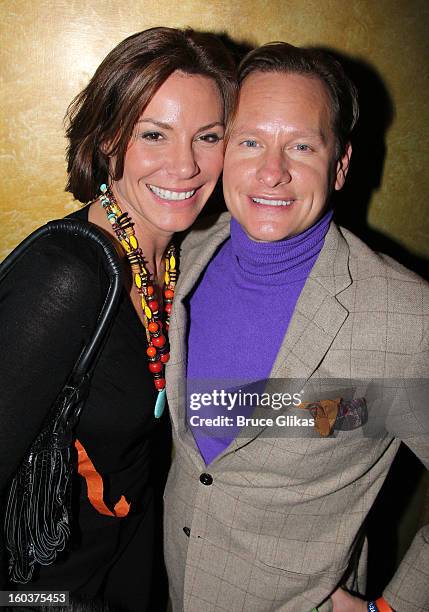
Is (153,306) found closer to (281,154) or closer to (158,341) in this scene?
(158,341)

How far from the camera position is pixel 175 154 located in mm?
1447

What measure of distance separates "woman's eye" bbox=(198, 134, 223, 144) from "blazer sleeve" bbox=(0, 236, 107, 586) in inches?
19.5

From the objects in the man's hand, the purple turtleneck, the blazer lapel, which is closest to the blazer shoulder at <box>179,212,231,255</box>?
the blazer lapel

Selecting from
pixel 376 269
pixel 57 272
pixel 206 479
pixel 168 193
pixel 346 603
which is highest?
pixel 168 193

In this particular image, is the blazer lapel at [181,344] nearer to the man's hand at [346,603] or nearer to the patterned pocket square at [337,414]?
the patterned pocket square at [337,414]

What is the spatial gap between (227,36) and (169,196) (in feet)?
2.34

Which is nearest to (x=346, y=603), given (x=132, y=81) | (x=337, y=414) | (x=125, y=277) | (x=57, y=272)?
(x=337, y=414)

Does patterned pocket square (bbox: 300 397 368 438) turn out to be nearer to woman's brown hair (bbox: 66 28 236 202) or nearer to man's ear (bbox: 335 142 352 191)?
man's ear (bbox: 335 142 352 191)

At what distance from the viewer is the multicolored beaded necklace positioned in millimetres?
1476

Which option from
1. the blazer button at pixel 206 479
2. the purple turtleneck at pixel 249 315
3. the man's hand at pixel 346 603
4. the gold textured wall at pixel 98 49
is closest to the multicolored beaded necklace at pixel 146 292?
the purple turtleneck at pixel 249 315

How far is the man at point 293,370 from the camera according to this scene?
1353 mm

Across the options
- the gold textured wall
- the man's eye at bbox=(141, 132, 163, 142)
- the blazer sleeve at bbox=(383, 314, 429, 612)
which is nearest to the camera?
the blazer sleeve at bbox=(383, 314, 429, 612)

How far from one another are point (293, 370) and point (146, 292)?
18.5 inches

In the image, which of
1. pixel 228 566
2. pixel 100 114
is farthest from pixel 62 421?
pixel 100 114
